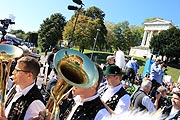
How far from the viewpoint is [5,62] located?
2.46 metres

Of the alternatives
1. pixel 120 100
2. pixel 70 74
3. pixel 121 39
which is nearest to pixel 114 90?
pixel 120 100

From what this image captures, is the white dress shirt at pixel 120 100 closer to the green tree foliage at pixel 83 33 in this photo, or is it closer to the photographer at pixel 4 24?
the photographer at pixel 4 24

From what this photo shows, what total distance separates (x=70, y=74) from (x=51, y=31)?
66.3 metres

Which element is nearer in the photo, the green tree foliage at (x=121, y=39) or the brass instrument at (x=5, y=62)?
the brass instrument at (x=5, y=62)

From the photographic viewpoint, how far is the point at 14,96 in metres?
2.91

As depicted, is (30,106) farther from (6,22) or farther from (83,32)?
(83,32)

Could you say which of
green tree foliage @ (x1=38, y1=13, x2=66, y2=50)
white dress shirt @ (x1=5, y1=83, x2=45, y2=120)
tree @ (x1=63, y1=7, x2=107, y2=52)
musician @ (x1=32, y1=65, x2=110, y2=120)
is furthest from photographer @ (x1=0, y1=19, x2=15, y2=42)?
green tree foliage @ (x1=38, y1=13, x2=66, y2=50)

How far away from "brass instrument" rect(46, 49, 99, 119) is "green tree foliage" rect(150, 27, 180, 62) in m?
62.8

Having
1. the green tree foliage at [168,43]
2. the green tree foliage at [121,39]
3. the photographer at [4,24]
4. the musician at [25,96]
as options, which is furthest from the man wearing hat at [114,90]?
the green tree foliage at [121,39]

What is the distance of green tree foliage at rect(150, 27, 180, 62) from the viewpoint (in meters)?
63.2

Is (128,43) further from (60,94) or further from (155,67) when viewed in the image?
(60,94)

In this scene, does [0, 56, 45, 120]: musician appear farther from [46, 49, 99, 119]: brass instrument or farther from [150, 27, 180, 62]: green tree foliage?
[150, 27, 180, 62]: green tree foliage

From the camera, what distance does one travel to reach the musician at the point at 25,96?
2.73 m

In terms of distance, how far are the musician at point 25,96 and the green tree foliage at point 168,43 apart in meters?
62.4
